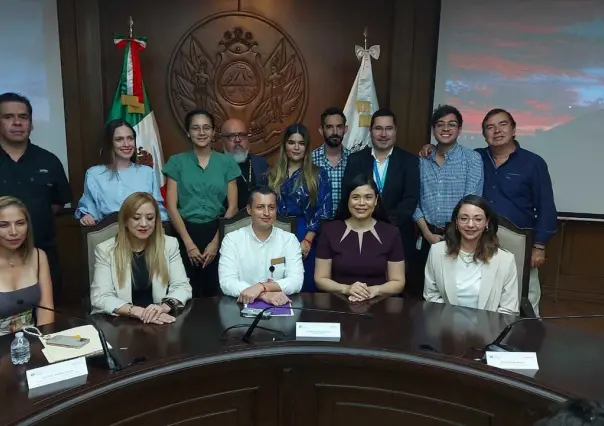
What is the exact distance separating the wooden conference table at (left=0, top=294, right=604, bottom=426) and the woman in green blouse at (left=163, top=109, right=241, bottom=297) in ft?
3.54

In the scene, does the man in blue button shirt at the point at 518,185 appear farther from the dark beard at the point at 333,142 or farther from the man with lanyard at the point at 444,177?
the dark beard at the point at 333,142

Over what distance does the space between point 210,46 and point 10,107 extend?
70.4 inches

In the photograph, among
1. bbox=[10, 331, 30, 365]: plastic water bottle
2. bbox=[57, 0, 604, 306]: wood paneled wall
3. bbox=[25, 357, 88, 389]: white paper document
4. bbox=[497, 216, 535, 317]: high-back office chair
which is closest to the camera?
bbox=[25, 357, 88, 389]: white paper document

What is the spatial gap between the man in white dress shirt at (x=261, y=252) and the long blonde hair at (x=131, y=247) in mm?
287

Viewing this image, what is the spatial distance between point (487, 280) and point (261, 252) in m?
1.03

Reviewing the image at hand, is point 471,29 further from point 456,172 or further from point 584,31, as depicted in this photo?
point 456,172

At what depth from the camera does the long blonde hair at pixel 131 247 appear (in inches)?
87.3

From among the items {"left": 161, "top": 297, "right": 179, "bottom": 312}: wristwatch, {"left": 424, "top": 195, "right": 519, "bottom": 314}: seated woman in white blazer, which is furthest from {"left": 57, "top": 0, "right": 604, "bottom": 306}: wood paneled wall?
{"left": 161, "top": 297, "right": 179, "bottom": 312}: wristwatch

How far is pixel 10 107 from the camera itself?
2.88 m

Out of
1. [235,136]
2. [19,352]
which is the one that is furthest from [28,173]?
[19,352]

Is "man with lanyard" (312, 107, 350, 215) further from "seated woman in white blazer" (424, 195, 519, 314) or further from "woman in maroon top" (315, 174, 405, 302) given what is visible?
"seated woman in white blazer" (424, 195, 519, 314)

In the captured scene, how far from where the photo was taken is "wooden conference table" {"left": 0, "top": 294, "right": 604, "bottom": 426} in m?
1.56

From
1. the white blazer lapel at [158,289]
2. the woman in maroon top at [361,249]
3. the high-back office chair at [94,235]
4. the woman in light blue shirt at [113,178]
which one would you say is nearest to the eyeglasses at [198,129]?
the woman in light blue shirt at [113,178]

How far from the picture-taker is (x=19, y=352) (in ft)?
5.31
